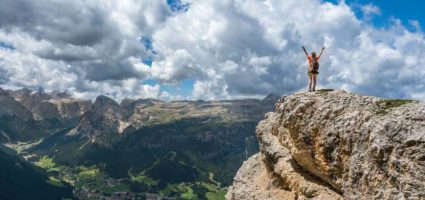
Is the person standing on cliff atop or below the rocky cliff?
atop

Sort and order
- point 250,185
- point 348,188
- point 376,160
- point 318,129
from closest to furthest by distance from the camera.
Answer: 1. point 376,160
2. point 348,188
3. point 318,129
4. point 250,185

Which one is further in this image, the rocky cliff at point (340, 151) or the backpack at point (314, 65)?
the backpack at point (314, 65)

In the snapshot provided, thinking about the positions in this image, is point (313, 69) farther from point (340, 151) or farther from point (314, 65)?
point (340, 151)

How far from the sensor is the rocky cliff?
81.7ft

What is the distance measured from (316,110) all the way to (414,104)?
10086mm

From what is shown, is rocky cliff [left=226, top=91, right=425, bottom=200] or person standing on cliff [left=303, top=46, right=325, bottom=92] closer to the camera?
rocky cliff [left=226, top=91, right=425, bottom=200]

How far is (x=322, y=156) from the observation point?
113ft

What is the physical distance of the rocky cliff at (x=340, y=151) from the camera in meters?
24.9

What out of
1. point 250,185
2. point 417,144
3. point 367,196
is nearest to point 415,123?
point 417,144

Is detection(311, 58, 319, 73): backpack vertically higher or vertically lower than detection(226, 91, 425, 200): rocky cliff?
higher

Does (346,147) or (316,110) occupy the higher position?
(316,110)

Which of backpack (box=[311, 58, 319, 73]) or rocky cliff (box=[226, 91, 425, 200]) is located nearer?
rocky cliff (box=[226, 91, 425, 200])

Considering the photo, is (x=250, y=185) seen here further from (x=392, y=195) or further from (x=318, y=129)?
(x=392, y=195)

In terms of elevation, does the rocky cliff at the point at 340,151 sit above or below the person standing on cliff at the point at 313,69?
below
